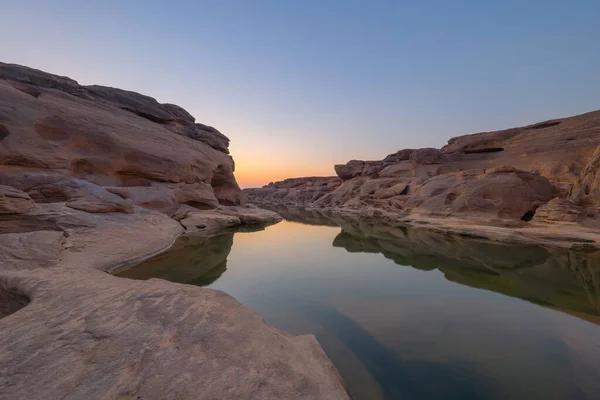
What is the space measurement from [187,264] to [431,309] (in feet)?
23.3

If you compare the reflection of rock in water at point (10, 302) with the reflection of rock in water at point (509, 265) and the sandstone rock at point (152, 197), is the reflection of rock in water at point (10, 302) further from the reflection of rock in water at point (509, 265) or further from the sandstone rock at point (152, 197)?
the reflection of rock in water at point (509, 265)

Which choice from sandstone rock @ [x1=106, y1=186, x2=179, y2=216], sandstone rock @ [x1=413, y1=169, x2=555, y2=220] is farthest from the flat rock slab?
sandstone rock @ [x1=413, y1=169, x2=555, y2=220]

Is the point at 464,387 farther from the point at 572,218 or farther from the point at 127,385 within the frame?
the point at 572,218

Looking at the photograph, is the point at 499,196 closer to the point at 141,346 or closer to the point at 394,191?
the point at 394,191

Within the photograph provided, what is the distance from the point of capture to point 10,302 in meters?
3.85

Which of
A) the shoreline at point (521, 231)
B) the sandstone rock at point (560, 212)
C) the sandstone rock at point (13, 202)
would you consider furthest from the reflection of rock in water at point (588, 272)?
the sandstone rock at point (13, 202)

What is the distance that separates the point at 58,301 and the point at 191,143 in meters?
19.3

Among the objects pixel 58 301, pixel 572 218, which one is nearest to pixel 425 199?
pixel 572 218

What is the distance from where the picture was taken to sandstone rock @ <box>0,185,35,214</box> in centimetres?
694

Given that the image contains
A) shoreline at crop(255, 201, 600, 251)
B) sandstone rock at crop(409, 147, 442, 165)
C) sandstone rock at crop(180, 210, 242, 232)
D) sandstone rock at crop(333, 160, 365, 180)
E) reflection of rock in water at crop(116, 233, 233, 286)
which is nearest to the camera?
reflection of rock in water at crop(116, 233, 233, 286)

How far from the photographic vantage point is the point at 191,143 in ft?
68.5

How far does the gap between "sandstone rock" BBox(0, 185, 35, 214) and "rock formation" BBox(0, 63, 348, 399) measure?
28 mm

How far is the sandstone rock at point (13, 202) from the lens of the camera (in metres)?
6.94

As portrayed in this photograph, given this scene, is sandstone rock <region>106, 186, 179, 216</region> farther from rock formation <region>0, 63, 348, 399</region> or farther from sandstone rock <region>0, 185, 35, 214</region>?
sandstone rock <region>0, 185, 35, 214</region>
